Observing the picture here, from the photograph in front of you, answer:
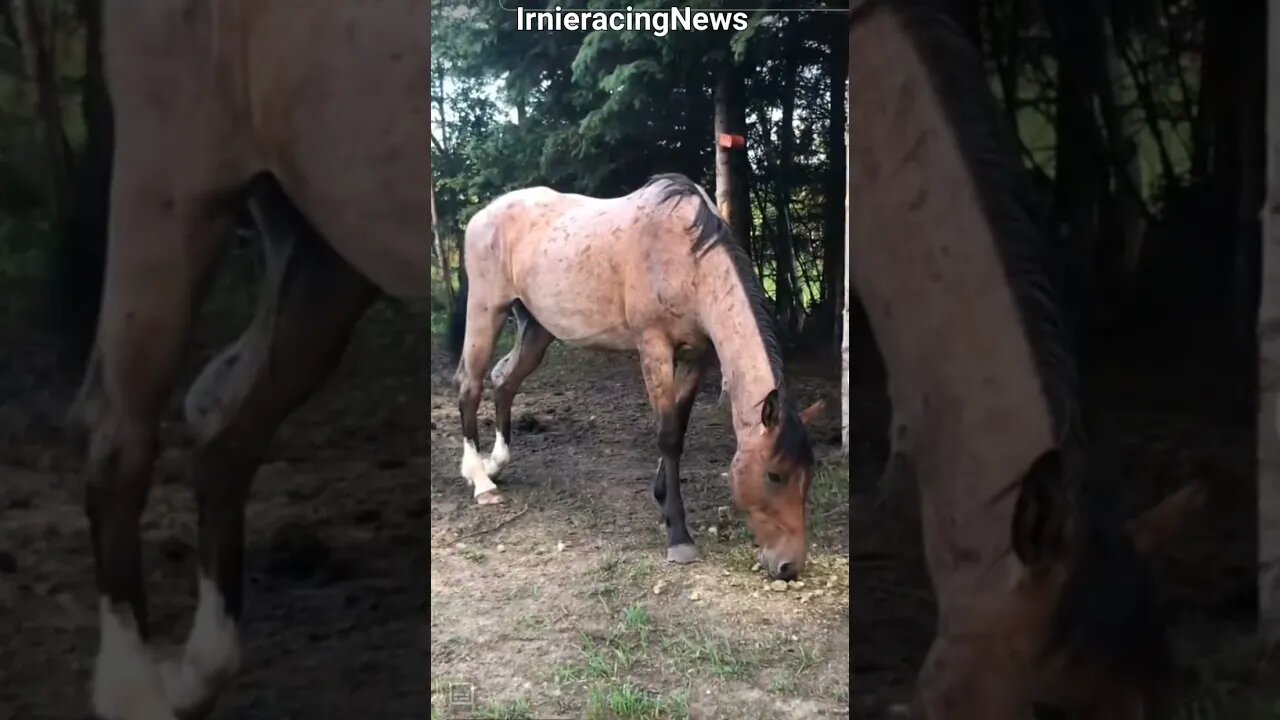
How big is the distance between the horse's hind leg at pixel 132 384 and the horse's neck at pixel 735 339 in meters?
0.97

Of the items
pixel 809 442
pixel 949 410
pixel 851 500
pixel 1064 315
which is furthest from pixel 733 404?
pixel 1064 315

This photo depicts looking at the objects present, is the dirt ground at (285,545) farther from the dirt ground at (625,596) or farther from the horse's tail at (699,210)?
the horse's tail at (699,210)

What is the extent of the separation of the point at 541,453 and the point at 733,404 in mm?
398

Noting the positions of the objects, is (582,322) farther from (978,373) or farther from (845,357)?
(978,373)

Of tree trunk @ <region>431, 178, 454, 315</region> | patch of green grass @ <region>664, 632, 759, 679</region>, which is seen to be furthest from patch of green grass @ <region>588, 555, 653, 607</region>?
tree trunk @ <region>431, 178, 454, 315</region>

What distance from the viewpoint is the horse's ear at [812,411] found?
171 centimetres

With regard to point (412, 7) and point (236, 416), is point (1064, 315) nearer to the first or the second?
point (412, 7)

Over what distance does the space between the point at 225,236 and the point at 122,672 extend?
0.91m

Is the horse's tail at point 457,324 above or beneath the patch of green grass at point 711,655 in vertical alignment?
above

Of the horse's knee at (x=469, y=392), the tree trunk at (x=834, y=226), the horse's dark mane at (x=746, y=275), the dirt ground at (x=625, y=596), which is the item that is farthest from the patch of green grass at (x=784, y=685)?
the horse's knee at (x=469, y=392)

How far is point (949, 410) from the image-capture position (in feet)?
5.51

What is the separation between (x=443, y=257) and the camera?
1.68m

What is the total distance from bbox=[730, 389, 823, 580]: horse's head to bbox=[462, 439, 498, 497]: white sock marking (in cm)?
49

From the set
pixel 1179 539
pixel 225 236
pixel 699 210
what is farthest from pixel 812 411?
pixel 225 236
